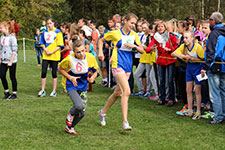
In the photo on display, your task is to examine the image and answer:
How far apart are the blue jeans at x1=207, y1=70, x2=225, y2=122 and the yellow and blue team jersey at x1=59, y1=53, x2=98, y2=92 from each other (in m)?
2.58

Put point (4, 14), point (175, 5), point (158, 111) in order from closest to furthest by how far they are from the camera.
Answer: point (158, 111)
point (4, 14)
point (175, 5)

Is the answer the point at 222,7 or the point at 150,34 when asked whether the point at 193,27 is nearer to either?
the point at 150,34

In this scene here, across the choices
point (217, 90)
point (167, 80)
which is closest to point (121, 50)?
point (217, 90)

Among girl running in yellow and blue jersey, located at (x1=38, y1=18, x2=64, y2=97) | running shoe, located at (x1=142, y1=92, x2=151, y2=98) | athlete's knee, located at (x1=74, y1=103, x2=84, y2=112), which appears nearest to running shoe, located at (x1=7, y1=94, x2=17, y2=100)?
girl running in yellow and blue jersey, located at (x1=38, y1=18, x2=64, y2=97)

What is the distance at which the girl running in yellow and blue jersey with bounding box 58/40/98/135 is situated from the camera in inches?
265

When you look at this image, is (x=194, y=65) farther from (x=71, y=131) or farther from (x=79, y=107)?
(x=71, y=131)

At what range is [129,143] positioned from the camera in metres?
6.48

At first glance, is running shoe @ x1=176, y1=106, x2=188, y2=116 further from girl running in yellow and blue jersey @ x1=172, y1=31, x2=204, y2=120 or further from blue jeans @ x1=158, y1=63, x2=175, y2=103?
blue jeans @ x1=158, y1=63, x2=175, y2=103

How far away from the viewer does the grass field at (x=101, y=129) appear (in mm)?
6363

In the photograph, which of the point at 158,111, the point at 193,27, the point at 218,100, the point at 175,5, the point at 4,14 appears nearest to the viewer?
the point at 218,100

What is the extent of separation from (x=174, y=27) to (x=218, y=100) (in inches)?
122

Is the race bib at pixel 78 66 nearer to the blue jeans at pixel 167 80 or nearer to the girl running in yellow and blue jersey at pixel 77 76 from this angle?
the girl running in yellow and blue jersey at pixel 77 76

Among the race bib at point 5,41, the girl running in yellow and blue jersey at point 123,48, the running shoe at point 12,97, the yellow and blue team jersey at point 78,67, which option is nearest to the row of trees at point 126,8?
the running shoe at point 12,97

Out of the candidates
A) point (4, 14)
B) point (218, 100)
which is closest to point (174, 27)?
point (218, 100)
